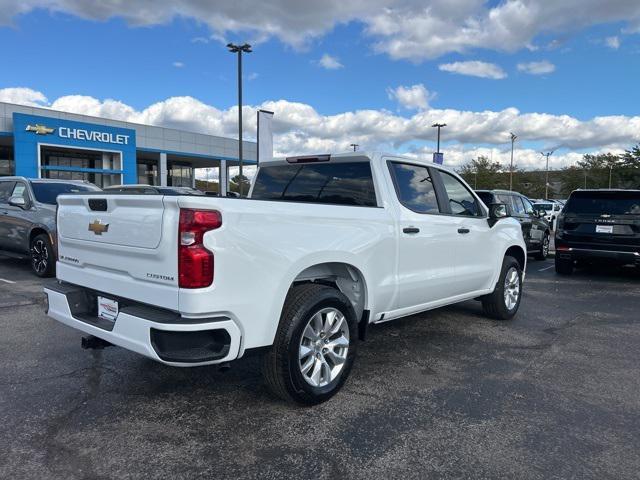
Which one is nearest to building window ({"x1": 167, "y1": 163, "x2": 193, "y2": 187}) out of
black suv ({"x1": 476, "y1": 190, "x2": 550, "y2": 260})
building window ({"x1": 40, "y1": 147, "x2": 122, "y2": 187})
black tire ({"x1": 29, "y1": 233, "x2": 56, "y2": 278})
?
building window ({"x1": 40, "y1": 147, "x2": 122, "y2": 187})

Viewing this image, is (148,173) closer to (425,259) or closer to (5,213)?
(5,213)

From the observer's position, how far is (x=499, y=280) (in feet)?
20.5

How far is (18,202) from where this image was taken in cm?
924

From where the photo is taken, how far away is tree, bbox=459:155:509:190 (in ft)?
212

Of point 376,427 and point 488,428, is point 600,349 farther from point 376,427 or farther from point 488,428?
point 376,427

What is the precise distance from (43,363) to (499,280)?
495cm

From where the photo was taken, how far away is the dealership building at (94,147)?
29.9m

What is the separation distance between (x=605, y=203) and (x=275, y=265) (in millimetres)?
8687

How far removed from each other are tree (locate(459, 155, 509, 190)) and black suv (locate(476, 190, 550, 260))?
5064cm

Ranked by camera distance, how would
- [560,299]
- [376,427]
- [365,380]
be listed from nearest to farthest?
1. [376,427]
2. [365,380]
3. [560,299]

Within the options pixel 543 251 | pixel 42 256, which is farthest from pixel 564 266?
pixel 42 256

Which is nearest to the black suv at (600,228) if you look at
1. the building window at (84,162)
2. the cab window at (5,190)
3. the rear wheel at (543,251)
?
the rear wheel at (543,251)

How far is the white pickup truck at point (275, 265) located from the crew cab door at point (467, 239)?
0.04 metres

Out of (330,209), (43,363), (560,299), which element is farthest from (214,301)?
(560,299)
